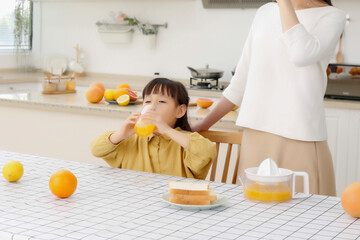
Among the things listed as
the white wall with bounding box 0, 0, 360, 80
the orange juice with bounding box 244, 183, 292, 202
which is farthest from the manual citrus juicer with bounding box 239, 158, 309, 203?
the white wall with bounding box 0, 0, 360, 80

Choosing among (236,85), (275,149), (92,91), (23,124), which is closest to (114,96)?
(92,91)

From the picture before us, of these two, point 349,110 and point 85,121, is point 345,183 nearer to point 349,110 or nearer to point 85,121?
point 349,110

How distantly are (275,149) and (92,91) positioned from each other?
147cm

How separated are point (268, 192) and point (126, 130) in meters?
0.58

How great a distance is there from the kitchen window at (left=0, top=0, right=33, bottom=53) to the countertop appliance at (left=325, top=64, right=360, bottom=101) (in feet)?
10.0

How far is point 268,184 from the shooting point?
149 centimetres

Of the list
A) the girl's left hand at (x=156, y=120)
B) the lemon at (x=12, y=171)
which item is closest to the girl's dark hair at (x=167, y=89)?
the girl's left hand at (x=156, y=120)

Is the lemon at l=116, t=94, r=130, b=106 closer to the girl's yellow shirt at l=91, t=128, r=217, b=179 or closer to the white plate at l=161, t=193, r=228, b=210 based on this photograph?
the girl's yellow shirt at l=91, t=128, r=217, b=179

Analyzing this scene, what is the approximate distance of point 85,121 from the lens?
3.23 metres

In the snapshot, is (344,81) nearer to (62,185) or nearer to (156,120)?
(156,120)

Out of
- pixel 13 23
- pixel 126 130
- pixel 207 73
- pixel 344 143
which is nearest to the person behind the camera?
pixel 126 130

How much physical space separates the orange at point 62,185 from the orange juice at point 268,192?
0.46 metres

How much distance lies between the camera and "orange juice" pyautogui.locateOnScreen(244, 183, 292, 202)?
149 cm

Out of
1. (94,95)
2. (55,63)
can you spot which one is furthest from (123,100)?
(55,63)
